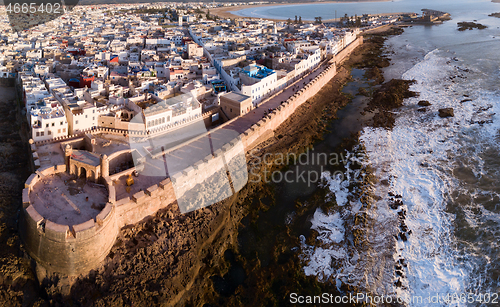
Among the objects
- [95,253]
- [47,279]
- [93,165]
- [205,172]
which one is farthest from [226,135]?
[47,279]

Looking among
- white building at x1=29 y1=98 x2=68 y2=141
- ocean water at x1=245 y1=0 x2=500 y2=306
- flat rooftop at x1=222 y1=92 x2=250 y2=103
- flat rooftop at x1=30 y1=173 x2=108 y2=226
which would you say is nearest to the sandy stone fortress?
flat rooftop at x1=30 y1=173 x2=108 y2=226

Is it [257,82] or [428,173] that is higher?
[257,82]

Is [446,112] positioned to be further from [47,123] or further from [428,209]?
[47,123]

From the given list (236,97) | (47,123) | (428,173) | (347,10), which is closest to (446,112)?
(428,173)

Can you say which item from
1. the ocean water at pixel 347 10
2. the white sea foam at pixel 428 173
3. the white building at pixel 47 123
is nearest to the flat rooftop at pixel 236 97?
the white sea foam at pixel 428 173

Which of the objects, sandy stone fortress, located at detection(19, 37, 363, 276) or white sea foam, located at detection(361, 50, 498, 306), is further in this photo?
white sea foam, located at detection(361, 50, 498, 306)

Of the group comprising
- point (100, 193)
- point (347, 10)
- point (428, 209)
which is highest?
point (347, 10)

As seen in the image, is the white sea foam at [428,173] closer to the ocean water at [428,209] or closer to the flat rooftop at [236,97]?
the ocean water at [428,209]

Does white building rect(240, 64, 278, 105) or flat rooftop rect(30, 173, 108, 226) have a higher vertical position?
white building rect(240, 64, 278, 105)

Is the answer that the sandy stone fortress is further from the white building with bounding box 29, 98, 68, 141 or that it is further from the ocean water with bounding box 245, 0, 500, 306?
the ocean water with bounding box 245, 0, 500, 306
